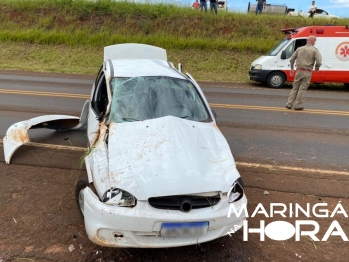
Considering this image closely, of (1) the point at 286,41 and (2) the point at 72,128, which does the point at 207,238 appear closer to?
(2) the point at 72,128

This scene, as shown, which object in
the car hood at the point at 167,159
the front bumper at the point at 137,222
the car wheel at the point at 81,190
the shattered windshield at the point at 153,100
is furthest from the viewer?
the shattered windshield at the point at 153,100

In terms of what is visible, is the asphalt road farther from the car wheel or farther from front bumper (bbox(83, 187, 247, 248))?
front bumper (bbox(83, 187, 247, 248))

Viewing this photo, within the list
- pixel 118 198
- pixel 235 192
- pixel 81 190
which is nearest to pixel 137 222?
pixel 118 198

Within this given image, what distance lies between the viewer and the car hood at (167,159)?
2.94 meters

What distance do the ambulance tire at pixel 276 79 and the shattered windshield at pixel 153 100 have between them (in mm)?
11092

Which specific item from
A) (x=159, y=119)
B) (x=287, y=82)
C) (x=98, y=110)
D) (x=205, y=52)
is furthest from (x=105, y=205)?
(x=205, y=52)

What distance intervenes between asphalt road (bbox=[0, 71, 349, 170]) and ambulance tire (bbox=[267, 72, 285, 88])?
7.12ft

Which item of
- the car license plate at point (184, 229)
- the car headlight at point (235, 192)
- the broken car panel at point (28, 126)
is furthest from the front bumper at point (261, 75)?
the car license plate at point (184, 229)

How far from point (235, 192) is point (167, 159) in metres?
0.76

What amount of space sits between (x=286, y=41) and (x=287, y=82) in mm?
2366

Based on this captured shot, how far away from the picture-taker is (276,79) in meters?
15.0

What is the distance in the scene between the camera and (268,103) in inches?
422

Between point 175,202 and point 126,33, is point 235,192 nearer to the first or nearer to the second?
point 175,202

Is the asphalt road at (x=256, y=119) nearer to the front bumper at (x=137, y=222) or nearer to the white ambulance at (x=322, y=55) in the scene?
the white ambulance at (x=322, y=55)
